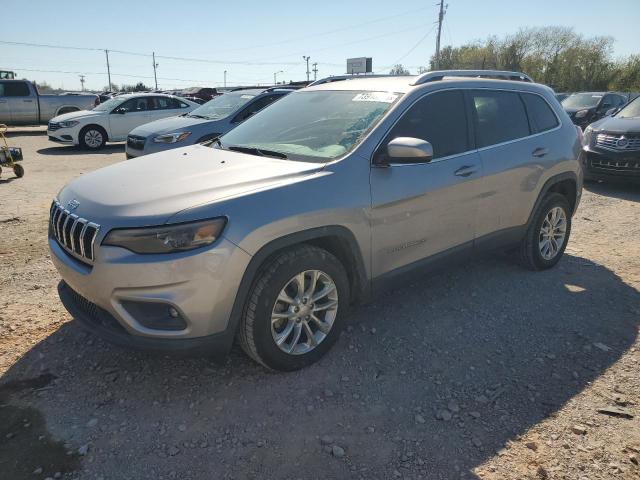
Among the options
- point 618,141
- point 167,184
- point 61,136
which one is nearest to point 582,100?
point 618,141

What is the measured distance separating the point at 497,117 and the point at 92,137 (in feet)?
42.3

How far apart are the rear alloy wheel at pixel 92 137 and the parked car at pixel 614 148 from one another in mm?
12527

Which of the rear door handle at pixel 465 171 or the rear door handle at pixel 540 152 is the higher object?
the rear door handle at pixel 540 152

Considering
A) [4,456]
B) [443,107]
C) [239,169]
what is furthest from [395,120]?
[4,456]

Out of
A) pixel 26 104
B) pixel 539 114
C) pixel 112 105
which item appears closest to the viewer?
pixel 539 114

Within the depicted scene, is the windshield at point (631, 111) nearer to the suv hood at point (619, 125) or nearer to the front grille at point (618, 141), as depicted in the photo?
the suv hood at point (619, 125)

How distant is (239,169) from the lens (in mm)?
3010

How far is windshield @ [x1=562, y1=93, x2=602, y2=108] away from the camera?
1552 cm

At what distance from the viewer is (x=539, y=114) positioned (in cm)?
451

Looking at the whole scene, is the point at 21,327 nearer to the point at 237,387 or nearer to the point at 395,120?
the point at 237,387

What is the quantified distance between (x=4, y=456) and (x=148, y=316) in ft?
3.04

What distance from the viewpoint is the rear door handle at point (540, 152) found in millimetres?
4299

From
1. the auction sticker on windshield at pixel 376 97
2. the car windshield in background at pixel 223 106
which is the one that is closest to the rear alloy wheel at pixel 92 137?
the car windshield in background at pixel 223 106

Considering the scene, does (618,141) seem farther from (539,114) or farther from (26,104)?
(26,104)
